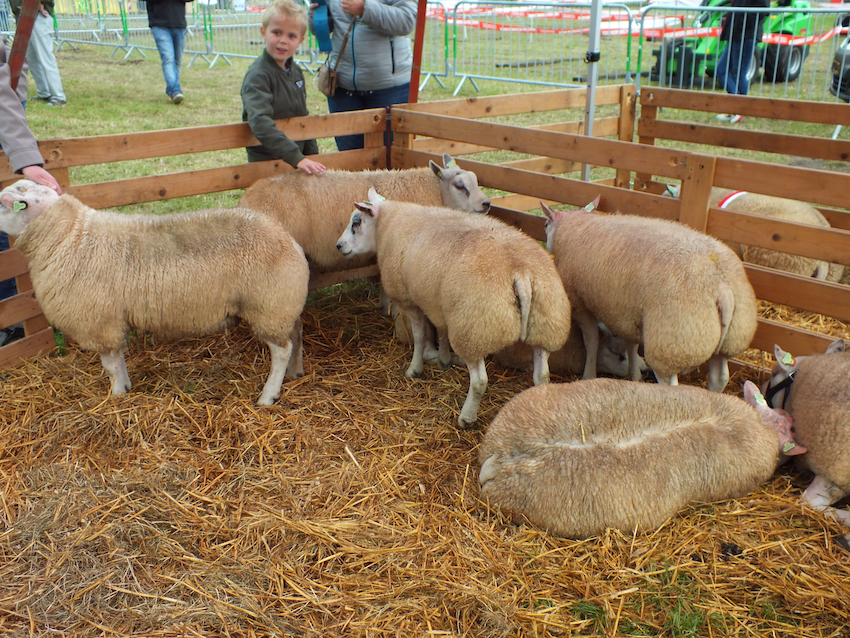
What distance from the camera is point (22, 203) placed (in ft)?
12.3

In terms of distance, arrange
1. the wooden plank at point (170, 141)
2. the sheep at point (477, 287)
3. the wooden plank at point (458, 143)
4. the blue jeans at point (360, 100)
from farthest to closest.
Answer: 1. the wooden plank at point (458, 143)
2. the blue jeans at point (360, 100)
3. the wooden plank at point (170, 141)
4. the sheep at point (477, 287)

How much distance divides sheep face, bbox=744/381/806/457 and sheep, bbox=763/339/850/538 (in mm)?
48

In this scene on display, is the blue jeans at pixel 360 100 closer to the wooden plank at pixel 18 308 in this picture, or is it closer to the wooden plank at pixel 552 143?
the wooden plank at pixel 552 143

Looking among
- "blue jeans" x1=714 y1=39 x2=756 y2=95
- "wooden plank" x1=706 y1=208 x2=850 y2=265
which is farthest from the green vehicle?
"wooden plank" x1=706 y1=208 x2=850 y2=265

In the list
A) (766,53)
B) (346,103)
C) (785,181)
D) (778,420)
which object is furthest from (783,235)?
(766,53)

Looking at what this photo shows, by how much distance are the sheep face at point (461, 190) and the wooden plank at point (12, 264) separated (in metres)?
2.69

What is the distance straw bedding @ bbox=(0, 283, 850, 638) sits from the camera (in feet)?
8.72

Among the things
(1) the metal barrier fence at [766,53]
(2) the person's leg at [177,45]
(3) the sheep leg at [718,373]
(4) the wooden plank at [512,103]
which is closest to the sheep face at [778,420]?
(3) the sheep leg at [718,373]

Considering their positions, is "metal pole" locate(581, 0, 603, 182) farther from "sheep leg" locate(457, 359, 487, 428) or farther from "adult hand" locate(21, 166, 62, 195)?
"adult hand" locate(21, 166, 62, 195)

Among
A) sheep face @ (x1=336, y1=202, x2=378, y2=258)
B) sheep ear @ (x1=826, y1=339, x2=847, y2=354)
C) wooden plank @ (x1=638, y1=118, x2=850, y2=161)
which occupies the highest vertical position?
wooden plank @ (x1=638, y1=118, x2=850, y2=161)

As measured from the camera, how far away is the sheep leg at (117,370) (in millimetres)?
4020

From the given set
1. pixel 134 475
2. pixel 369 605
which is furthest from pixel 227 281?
pixel 369 605

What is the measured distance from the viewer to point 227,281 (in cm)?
390

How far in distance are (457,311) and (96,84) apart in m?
12.7
